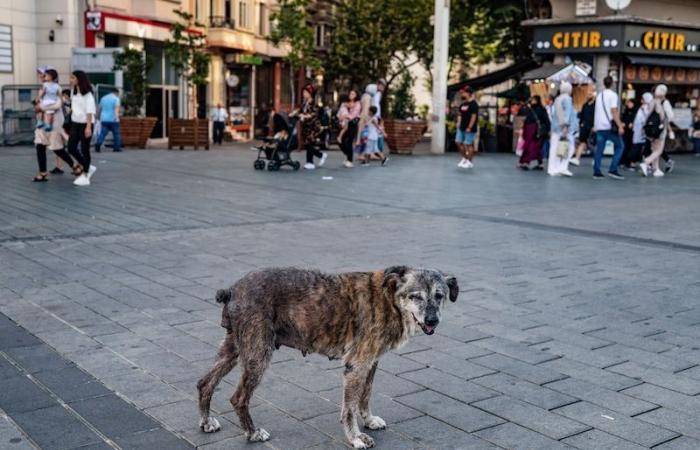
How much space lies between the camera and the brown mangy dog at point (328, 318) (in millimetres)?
3795

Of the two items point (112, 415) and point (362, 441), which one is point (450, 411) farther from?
point (112, 415)

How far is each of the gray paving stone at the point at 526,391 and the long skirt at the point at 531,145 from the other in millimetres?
15697

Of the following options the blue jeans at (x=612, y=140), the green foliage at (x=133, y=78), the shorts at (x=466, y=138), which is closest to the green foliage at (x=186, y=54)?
the green foliage at (x=133, y=78)

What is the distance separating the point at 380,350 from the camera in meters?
3.89

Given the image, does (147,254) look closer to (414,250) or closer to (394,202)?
(414,250)

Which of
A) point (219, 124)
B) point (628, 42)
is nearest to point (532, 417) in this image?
point (628, 42)

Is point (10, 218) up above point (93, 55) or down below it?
below

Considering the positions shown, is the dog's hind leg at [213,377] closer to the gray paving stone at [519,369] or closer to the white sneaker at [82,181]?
the gray paving stone at [519,369]

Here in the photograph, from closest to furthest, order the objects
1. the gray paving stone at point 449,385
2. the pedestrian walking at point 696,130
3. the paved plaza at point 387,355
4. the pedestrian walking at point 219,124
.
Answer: the paved plaza at point 387,355, the gray paving stone at point 449,385, the pedestrian walking at point 696,130, the pedestrian walking at point 219,124

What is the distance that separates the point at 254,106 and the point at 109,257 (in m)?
34.2

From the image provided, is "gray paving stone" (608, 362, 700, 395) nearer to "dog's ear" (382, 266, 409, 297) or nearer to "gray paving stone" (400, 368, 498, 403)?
"gray paving stone" (400, 368, 498, 403)

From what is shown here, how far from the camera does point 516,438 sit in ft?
13.5

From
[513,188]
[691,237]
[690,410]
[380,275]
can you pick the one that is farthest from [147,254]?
[513,188]

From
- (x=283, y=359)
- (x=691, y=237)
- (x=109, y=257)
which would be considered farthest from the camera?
(x=691, y=237)
